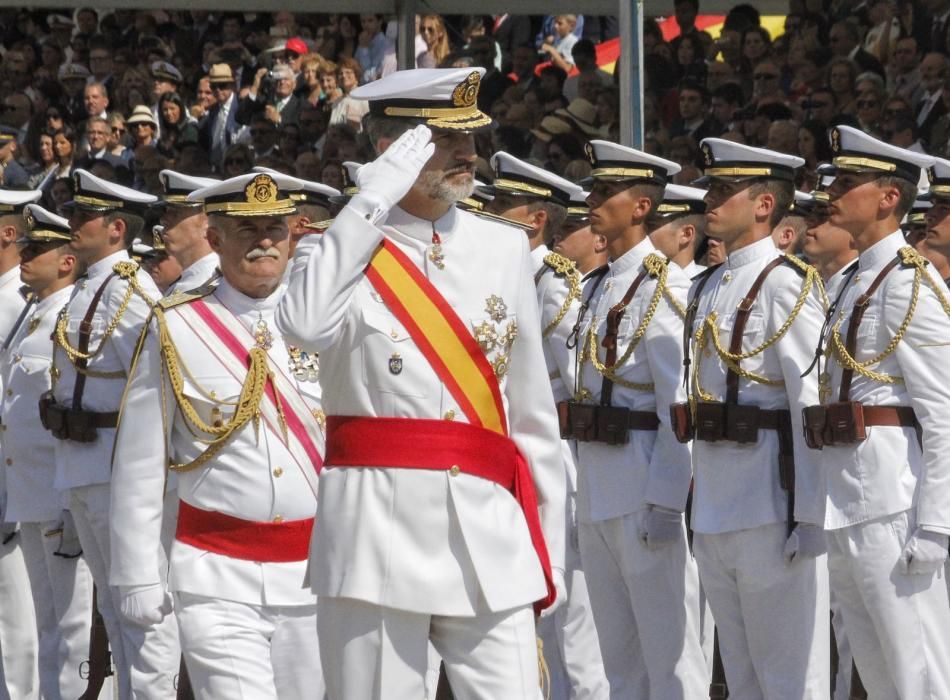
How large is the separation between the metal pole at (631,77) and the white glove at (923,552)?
10.9 ft

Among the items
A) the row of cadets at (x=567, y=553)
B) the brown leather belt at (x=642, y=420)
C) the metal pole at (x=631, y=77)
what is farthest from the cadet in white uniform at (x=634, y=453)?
the metal pole at (x=631, y=77)

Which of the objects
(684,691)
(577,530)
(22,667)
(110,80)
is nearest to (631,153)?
(577,530)

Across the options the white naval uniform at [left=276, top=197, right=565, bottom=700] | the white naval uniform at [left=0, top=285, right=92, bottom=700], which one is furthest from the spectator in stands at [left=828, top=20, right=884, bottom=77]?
the white naval uniform at [left=276, top=197, right=565, bottom=700]

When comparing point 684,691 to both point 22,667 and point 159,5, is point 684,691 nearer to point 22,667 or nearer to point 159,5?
point 22,667

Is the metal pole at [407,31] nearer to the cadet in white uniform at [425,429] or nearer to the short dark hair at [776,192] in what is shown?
the short dark hair at [776,192]

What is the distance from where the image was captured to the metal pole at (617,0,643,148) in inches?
372

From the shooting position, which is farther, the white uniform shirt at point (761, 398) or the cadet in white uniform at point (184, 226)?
the cadet in white uniform at point (184, 226)

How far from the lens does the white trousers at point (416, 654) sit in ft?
15.9

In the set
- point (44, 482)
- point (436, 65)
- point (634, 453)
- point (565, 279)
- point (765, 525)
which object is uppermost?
point (436, 65)

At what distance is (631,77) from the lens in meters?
9.49

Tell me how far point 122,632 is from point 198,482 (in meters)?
2.70

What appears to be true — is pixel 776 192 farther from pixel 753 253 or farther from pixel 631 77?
pixel 631 77

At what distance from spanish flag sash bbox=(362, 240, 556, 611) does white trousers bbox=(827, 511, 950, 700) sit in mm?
1906

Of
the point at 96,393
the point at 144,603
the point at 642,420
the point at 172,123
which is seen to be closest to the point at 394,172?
the point at 144,603
